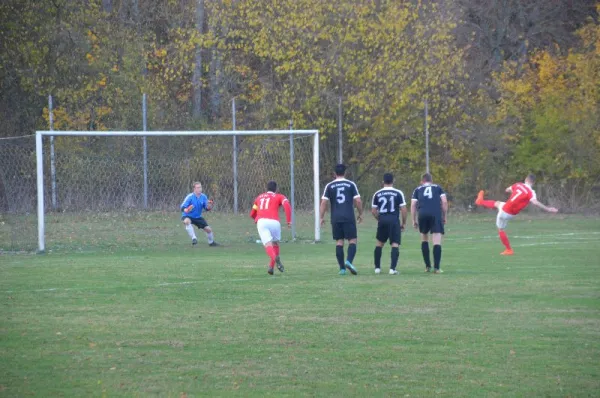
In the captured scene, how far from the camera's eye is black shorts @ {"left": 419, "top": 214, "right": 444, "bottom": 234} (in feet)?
56.0

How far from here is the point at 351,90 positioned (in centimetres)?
3709

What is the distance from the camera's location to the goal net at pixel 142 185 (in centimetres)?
2547

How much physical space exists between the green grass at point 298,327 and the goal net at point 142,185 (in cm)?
490

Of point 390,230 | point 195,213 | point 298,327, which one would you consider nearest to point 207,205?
point 195,213

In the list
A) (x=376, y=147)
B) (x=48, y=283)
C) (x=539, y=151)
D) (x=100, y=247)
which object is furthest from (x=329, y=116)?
(x=48, y=283)

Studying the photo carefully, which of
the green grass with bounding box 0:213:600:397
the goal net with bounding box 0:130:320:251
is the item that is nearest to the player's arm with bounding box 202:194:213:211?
the goal net with bounding box 0:130:320:251

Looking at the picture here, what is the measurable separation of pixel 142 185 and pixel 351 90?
1246cm

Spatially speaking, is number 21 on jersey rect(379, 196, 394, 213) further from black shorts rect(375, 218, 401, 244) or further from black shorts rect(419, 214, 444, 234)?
black shorts rect(419, 214, 444, 234)

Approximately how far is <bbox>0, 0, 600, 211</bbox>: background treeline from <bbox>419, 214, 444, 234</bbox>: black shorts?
17369mm

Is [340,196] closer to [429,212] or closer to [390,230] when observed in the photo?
[390,230]

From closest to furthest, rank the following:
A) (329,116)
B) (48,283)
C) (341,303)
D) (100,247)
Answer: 1. (341,303)
2. (48,283)
3. (100,247)
4. (329,116)

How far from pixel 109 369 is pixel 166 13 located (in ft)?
113

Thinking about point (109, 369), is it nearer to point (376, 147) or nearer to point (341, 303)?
point (341, 303)

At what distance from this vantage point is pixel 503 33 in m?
45.0
